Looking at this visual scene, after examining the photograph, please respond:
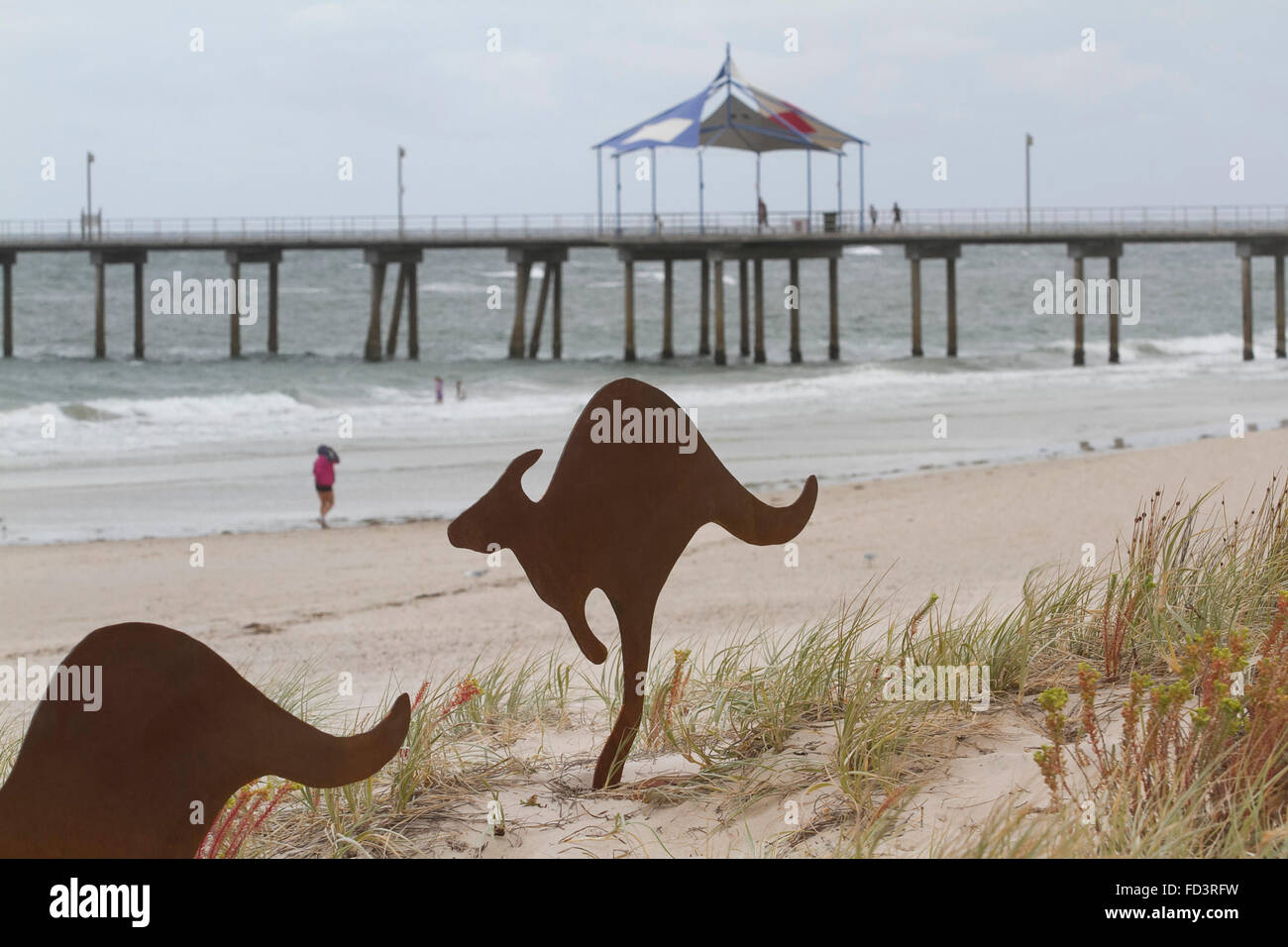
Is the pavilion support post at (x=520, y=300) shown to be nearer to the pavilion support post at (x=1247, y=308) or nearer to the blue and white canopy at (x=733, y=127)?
the blue and white canopy at (x=733, y=127)

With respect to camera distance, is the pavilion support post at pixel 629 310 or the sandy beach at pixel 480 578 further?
the pavilion support post at pixel 629 310

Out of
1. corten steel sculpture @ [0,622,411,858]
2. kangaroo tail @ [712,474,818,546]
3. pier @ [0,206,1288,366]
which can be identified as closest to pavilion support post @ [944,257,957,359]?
pier @ [0,206,1288,366]

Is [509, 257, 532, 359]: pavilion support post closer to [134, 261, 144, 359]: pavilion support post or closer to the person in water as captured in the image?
[134, 261, 144, 359]: pavilion support post

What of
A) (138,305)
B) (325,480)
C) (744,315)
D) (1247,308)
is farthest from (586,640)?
(138,305)

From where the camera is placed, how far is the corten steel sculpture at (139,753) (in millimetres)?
2895

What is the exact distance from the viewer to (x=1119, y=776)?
3211 mm

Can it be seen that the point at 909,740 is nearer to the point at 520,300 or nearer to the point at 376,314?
the point at 520,300

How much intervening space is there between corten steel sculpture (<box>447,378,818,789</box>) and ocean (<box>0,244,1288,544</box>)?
9.97 m

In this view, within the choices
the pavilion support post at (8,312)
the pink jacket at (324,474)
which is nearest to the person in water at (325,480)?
the pink jacket at (324,474)

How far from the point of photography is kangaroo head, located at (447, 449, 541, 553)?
12.6 ft

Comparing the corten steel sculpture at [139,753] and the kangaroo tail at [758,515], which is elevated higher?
the kangaroo tail at [758,515]

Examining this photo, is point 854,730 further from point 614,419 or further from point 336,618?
point 336,618
